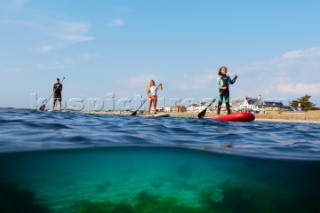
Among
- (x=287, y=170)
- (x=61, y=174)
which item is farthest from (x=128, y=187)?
(x=287, y=170)

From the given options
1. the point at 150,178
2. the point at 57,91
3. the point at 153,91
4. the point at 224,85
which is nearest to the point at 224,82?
the point at 224,85

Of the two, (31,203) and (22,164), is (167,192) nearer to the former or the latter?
(31,203)

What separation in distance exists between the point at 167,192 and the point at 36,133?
258 centimetres

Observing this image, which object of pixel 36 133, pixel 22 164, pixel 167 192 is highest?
pixel 36 133

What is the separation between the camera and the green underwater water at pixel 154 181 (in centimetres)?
356

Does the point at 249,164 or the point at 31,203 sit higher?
the point at 249,164

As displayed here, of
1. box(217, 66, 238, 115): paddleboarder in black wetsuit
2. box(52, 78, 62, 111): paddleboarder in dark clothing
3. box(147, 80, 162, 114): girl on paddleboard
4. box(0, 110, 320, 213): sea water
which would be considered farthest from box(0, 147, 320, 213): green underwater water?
box(52, 78, 62, 111): paddleboarder in dark clothing

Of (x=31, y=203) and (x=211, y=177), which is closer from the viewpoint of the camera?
(x=31, y=203)

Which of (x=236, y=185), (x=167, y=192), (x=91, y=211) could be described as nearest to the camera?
(x=91, y=211)

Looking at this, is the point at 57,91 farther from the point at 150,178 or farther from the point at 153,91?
the point at 150,178

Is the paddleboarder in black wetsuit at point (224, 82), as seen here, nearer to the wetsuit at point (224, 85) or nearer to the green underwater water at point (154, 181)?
the wetsuit at point (224, 85)

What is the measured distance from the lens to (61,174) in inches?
153

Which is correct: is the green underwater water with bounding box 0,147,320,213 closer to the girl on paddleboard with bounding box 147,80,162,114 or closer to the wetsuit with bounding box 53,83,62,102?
the girl on paddleboard with bounding box 147,80,162,114

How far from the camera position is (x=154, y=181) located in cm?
396
